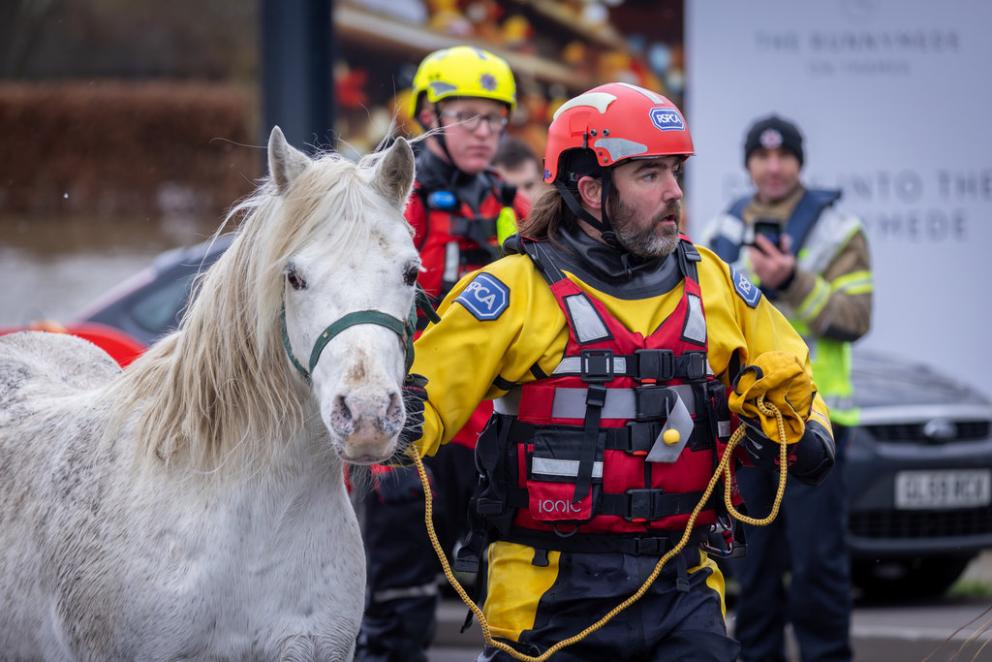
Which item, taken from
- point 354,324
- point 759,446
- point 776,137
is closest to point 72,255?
point 776,137

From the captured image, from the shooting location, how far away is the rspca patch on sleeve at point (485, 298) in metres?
3.65

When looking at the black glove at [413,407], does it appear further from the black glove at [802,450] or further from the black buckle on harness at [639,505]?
the black glove at [802,450]

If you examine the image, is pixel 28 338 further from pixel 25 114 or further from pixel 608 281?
pixel 25 114

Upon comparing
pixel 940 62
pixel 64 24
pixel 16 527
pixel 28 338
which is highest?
pixel 64 24

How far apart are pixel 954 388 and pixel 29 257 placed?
1710 cm

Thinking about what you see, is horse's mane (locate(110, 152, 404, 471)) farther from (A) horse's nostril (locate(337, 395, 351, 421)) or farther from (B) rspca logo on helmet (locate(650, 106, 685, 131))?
(B) rspca logo on helmet (locate(650, 106, 685, 131))

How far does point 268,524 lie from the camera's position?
11.5ft

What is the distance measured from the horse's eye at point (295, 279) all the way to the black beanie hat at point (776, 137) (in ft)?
10.4

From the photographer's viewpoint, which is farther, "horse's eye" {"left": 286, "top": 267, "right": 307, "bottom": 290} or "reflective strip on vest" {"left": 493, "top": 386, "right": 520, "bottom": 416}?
"reflective strip on vest" {"left": 493, "top": 386, "right": 520, "bottom": 416}

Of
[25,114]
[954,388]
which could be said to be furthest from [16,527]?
[25,114]

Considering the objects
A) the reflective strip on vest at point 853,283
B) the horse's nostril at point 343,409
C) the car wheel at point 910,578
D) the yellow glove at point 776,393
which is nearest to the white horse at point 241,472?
the horse's nostril at point 343,409

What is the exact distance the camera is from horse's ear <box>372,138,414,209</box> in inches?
140

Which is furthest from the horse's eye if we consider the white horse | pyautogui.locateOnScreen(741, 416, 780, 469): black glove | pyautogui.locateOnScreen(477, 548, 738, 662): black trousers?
pyautogui.locateOnScreen(741, 416, 780, 469): black glove

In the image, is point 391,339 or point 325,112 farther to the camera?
point 325,112
